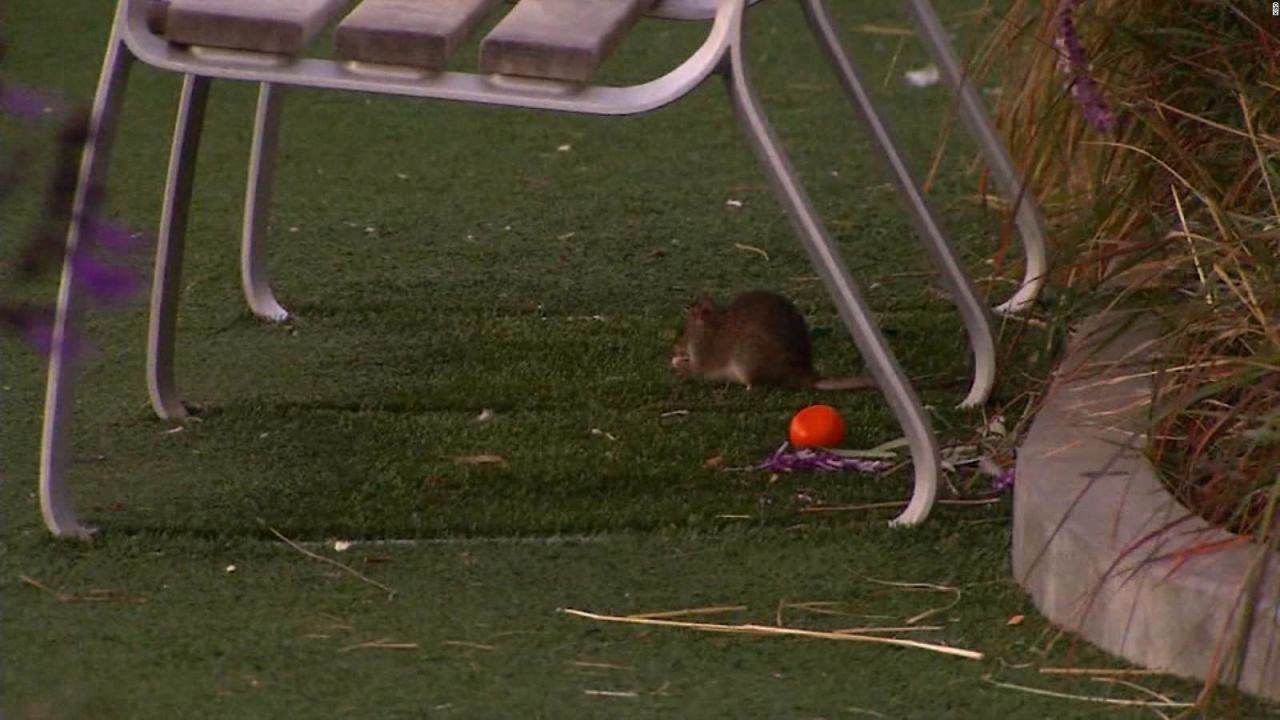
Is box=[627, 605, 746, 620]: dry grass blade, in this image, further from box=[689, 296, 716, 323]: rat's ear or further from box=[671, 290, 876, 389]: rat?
box=[689, 296, 716, 323]: rat's ear

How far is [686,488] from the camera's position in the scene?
337cm

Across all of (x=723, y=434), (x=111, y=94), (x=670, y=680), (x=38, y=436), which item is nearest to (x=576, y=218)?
(x=723, y=434)

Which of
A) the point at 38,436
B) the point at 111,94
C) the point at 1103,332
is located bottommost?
the point at 38,436

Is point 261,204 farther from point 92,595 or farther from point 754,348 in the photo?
point 92,595

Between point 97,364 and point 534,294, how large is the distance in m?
0.91

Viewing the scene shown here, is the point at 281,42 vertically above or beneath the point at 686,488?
above

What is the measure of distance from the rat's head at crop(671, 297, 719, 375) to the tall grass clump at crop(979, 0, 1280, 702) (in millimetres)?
636

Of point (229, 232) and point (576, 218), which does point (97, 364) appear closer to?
point (229, 232)

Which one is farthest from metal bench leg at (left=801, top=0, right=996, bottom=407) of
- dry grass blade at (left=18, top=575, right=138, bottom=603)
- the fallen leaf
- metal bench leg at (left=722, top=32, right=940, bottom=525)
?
dry grass blade at (left=18, top=575, right=138, bottom=603)

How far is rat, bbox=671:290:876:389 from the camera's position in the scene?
3.70 m

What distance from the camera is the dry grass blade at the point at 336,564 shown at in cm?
302

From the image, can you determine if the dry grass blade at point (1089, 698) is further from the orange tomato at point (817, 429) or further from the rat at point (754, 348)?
the rat at point (754, 348)

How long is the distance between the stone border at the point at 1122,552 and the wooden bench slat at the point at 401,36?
3.34 ft

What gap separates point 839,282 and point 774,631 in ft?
1.76
